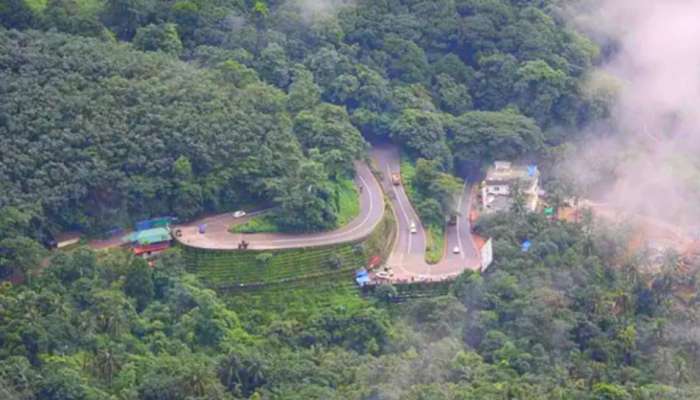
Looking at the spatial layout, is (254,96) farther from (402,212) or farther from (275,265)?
(275,265)

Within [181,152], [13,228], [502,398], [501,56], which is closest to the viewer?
[502,398]

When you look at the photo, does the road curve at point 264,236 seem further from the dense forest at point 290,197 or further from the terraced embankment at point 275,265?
the dense forest at point 290,197

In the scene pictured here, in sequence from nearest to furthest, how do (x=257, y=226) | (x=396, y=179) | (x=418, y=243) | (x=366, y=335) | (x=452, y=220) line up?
(x=366, y=335)
(x=257, y=226)
(x=418, y=243)
(x=452, y=220)
(x=396, y=179)

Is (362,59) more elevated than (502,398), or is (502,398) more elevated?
(362,59)

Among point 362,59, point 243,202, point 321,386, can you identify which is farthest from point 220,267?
point 362,59

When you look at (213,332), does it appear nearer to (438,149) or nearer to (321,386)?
(321,386)

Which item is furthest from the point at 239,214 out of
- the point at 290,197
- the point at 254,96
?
the point at 254,96

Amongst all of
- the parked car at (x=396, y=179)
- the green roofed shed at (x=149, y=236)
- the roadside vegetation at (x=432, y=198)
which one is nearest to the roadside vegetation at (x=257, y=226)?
the green roofed shed at (x=149, y=236)
